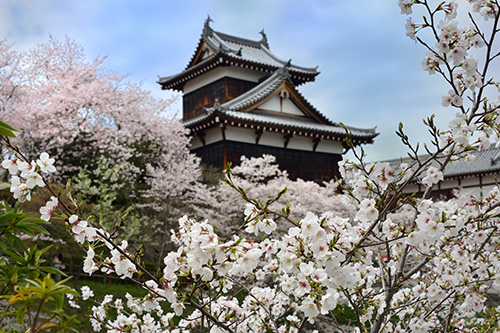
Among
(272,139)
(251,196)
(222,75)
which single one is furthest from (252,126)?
(222,75)

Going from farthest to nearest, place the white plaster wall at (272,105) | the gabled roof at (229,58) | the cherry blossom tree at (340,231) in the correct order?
1. the gabled roof at (229,58)
2. the white plaster wall at (272,105)
3. the cherry blossom tree at (340,231)

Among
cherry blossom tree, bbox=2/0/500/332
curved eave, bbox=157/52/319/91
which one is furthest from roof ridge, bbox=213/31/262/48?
cherry blossom tree, bbox=2/0/500/332

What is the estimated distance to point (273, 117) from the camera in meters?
22.2

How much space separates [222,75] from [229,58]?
53.3 inches

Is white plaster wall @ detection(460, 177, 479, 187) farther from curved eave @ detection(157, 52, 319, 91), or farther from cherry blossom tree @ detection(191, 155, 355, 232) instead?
cherry blossom tree @ detection(191, 155, 355, 232)

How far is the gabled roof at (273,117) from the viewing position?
2009 centimetres

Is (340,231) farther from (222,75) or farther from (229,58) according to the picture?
(222,75)

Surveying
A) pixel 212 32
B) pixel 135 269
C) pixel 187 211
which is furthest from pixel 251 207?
pixel 212 32

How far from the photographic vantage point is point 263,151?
21438 mm

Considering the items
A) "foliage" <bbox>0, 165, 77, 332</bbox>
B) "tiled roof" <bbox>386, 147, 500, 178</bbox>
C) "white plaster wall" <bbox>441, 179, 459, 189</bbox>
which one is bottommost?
"foliage" <bbox>0, 165, 77, 332</bbox>

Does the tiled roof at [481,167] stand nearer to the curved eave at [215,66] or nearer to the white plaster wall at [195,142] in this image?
the curved eave at [215,66]

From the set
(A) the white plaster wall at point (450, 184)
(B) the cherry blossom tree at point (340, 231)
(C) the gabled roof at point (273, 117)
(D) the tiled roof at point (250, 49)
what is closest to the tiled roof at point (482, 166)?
(A) the white plaster wall at point (450, 184)

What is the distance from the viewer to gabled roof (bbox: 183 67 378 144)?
20.1 metres

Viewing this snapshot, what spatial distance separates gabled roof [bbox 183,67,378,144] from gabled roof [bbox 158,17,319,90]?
252 cm
